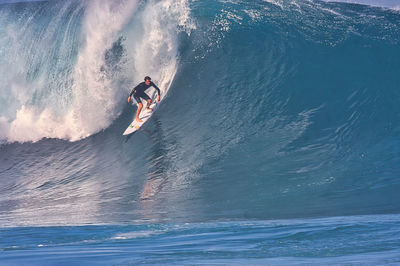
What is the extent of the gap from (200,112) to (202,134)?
1.02 meters

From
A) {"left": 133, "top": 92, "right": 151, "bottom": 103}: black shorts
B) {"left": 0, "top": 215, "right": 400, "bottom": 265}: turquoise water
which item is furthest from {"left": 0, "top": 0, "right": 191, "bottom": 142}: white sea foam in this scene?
{"left": 0, "top": 215, "right": 400, "bottom": 265}: turquoise water

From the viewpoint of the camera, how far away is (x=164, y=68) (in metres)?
11.2

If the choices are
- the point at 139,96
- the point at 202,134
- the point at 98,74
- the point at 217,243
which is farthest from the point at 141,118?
the point at 217,243

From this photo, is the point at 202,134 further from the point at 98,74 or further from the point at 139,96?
the point at 98,74

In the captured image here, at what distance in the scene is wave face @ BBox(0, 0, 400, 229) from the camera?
19.6ft

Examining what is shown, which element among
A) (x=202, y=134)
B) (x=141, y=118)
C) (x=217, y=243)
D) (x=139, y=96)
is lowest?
(x=217, y=243)

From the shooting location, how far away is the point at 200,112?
9.46 meters

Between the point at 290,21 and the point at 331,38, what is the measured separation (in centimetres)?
115

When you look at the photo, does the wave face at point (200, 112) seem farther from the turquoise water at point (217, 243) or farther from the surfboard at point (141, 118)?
the turquoise water at point (217, 243)

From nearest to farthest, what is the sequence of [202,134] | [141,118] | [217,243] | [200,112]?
[217,243], [202,134], [200,112], [141,118]

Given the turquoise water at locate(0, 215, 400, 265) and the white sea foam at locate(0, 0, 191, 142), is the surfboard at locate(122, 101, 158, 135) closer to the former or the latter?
the white sea foam at locate(0, 0, 191, 142)

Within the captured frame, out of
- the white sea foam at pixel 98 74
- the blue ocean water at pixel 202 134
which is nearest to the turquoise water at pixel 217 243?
the blue ocean water at pixel 202 134

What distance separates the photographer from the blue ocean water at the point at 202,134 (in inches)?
155

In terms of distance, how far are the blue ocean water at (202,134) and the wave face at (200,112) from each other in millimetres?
39
